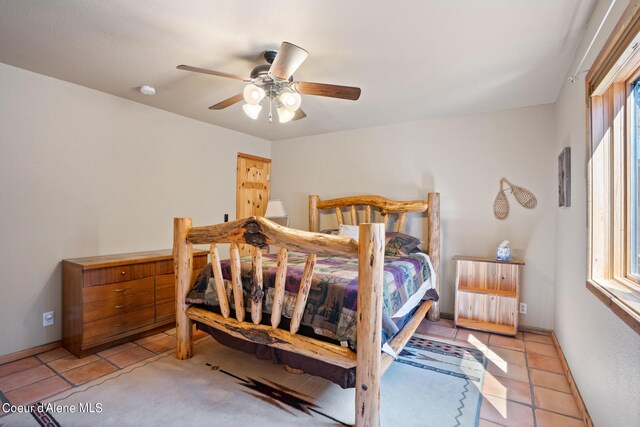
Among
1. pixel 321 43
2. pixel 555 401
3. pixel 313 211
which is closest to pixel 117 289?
pixel 313 211

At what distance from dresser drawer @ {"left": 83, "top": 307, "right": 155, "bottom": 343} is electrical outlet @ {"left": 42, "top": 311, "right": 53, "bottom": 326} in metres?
0.45

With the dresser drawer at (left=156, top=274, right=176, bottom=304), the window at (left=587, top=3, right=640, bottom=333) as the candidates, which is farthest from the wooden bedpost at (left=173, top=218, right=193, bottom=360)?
the window at (left=587, top=3, right=640, bottom=333)

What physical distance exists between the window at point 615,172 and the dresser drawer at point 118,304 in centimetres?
342

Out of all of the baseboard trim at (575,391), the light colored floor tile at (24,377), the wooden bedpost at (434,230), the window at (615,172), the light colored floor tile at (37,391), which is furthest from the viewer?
the wooden bedpost at (434,230)

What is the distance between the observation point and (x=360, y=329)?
1.67 metres

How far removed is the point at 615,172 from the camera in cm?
169

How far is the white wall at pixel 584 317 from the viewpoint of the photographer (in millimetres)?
1305

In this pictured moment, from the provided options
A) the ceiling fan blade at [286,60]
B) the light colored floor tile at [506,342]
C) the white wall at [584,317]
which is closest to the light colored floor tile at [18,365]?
the ceiling fan blade at [286,60]

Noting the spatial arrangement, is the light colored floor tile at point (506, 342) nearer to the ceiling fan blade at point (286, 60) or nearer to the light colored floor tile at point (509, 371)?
the light colored floor tile at point (509, 371)

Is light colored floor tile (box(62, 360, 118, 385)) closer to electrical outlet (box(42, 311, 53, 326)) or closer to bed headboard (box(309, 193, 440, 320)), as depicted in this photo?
electrical outlet (box(42, 311, 53, 326))

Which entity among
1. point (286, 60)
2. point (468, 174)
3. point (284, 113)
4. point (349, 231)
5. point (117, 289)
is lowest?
point (117, 289)

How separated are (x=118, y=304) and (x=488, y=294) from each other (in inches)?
142

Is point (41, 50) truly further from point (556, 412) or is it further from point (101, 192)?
point (556, 412)

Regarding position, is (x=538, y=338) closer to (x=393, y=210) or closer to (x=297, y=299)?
(x=393, y=210)
